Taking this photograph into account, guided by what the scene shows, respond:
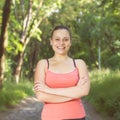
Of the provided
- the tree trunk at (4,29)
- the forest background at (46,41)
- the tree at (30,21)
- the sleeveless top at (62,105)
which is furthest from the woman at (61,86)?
the tree at (30,21)

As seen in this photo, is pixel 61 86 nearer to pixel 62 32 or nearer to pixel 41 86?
pixel 41 86

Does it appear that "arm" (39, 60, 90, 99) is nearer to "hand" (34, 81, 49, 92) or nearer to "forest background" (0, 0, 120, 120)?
"hand" (34, 81, 49, 92)

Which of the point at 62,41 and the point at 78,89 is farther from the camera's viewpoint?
the point at 62,41

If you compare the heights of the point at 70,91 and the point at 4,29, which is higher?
the point at 4,29

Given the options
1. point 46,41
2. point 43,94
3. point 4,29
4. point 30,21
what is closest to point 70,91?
point 43,94

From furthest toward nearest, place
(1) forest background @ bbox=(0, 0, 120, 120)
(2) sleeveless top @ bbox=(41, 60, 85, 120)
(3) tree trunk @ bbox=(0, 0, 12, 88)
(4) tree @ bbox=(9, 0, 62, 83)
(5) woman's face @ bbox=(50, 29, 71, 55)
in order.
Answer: (4) tree @ bbox=(9, 0, 62, 83) < (3) tree trunk @ bbox=(0, 0, 12, 88) < (1) forest background @ bbox=(0, 0, 120, 120) < (5) woman's face @ bbox=(50, 29, 71, 55) < (2) sleeveless top @ bbox=(41, 60, 85, 120)

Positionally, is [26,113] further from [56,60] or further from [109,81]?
[56,60]

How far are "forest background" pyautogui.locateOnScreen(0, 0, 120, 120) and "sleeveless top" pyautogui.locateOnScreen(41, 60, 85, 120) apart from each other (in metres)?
7.89

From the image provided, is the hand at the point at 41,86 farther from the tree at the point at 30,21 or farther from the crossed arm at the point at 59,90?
the tree at the point at 30,21

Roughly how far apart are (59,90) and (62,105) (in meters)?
0.13

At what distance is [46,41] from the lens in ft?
151

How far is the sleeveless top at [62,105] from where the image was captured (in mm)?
3486

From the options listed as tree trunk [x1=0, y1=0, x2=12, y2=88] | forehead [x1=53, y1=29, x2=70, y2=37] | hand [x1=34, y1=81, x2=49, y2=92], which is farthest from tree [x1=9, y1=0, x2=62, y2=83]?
hand [x1=34, y1=81, x2=49, y2=92]

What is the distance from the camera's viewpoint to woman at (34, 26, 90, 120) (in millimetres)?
3502
